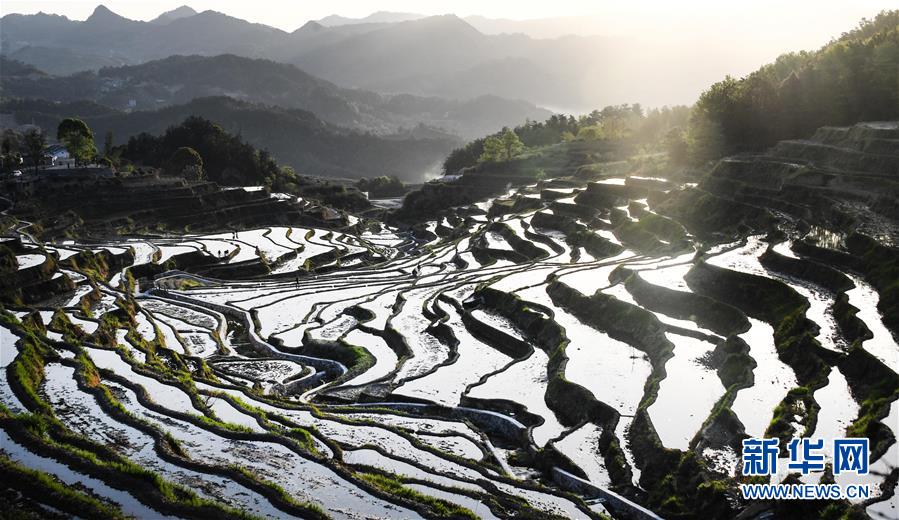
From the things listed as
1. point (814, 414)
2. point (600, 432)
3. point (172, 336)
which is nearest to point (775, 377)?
point (814, 414)

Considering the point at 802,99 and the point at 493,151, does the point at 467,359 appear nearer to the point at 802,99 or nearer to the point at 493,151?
the point at 802,99

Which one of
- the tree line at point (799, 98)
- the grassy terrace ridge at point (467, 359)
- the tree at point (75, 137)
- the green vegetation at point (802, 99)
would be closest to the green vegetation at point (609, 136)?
the tree line at point (799, 98)

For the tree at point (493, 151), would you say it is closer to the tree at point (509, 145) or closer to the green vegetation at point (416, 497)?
the tree at point (509, 145)

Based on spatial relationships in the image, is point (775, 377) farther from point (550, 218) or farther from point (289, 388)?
point (550, 218)

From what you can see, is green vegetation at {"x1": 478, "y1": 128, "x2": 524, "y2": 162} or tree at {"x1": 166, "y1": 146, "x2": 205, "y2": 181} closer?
tree at {"x1": 166, "y1": 146, "x2": 205, "y2": 181}

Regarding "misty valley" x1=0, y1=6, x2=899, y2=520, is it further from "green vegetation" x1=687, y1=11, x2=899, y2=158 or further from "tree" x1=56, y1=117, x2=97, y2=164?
"tree" x1=56, y1=117, x2=97, y2=164

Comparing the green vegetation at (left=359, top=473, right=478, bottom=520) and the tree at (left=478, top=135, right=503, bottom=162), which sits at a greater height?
the tree at (left=478, top=135, right=503, bottom=162)

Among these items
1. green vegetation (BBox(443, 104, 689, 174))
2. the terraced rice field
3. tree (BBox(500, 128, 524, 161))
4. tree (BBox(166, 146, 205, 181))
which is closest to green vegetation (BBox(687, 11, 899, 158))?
the terraced rice field
